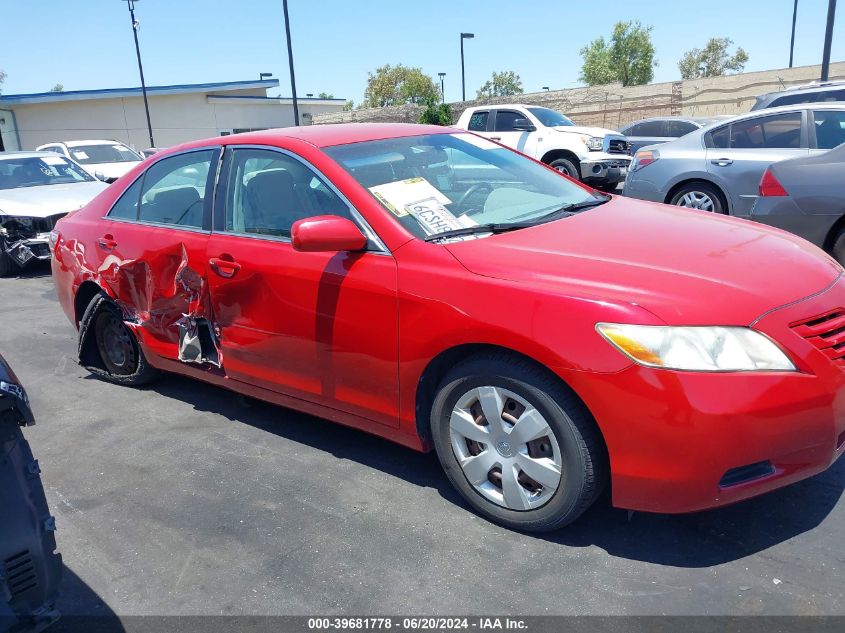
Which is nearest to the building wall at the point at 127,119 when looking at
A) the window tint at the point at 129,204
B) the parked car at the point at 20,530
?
the window tint at the point at 129,204

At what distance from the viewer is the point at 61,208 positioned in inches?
354

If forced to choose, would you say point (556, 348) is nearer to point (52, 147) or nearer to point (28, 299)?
point (28, 299)

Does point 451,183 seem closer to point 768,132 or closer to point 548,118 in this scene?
point 768,132

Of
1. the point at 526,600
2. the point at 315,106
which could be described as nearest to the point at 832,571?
the point at 526,600

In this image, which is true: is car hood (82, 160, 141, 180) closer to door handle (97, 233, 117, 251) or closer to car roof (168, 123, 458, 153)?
door handle (97, 233, 117, 251)

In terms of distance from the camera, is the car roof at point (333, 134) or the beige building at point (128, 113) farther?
the beige building at point (128, 113)

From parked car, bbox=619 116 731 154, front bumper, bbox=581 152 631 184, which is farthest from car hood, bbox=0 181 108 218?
parked car, bbox=619 116 731 154

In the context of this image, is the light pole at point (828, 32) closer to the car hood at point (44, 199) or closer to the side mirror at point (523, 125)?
the side mirror at point (523, 125)

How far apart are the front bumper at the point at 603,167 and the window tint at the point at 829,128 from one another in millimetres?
5664

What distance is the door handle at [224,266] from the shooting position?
12.2ft

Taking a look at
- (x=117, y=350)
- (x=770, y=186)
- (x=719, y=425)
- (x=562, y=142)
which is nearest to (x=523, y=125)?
(x=562, y=142)

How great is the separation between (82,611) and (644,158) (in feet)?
27.0

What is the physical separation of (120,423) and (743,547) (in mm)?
3481

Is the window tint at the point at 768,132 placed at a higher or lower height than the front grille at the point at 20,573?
higher
